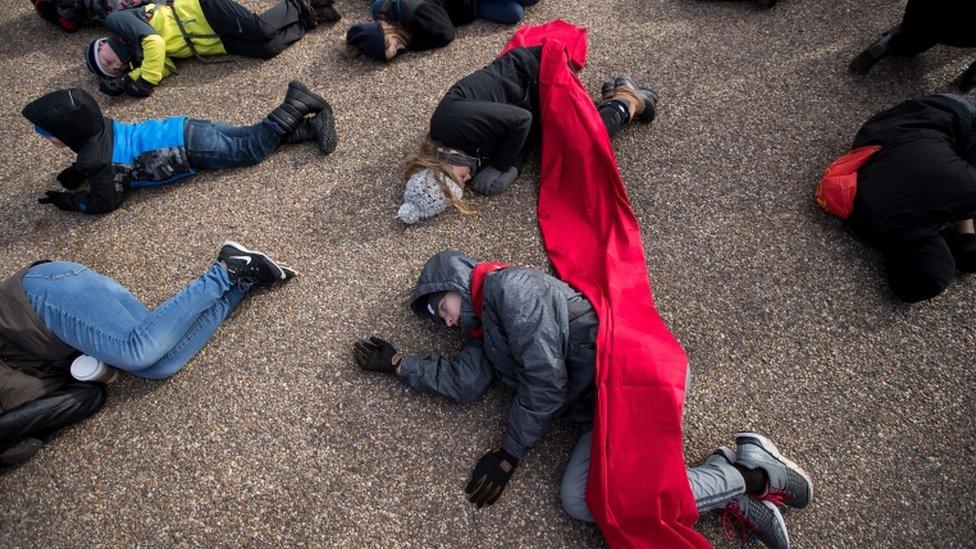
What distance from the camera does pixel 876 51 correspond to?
13.8 ft

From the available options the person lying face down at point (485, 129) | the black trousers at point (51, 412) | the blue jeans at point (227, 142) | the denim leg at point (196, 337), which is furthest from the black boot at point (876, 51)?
the black trousers at point (51, 412)

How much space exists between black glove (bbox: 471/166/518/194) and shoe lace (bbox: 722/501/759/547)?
2.62 metres

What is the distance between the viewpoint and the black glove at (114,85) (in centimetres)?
490

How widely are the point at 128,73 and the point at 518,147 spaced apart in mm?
4075

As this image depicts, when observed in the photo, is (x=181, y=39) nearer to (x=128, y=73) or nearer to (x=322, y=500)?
(x=128, y=73)

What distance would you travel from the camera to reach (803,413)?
316cm

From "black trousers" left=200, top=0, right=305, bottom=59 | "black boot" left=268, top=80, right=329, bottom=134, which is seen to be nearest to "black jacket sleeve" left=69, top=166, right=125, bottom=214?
"black boot" left=268, top=80, right=329, bottom=134

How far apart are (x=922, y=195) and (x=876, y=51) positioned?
1607mm

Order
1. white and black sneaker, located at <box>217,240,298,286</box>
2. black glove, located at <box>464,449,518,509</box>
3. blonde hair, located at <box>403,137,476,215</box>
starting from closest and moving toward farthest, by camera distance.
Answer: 1. black glove, located at <box>464,449,518,509</box>
2. white and black sneaker, located at <box>217,240,298,286</box>
3. blonde hair, located at <box>403,137,476,215</box>

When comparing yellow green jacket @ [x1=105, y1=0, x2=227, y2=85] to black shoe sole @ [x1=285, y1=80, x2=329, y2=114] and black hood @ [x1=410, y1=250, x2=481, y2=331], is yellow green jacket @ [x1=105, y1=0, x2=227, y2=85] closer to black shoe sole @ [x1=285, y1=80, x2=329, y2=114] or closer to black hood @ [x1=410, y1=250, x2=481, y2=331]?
black shoe sole @ [x1=285, y1=80, x2=329, y2=114]

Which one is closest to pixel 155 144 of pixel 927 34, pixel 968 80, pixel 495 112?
pixel 495 112

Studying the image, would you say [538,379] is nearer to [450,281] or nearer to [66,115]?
[450,281]

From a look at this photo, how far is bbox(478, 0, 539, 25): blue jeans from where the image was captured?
16.4 feet

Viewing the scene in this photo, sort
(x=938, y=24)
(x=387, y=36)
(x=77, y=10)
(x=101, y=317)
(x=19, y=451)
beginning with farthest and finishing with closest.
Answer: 1. (x=77, y=10)
2. (x=387, y=36)
3. (x=938, y=24)
4. (x=101, y=317)
5. (x=19, y=451)
